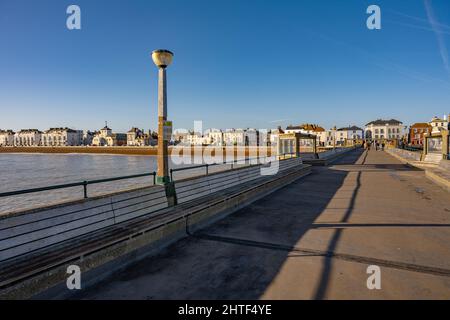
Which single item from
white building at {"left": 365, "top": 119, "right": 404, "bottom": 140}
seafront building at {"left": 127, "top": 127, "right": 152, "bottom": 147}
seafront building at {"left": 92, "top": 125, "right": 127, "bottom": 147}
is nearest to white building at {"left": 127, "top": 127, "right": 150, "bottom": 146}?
seafront building at {"left": 127, "top": 127, "right": 152, "bottom": 147}

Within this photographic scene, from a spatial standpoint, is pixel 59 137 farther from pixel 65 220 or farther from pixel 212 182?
pixel 65 220

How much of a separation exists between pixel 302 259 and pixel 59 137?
731 feet

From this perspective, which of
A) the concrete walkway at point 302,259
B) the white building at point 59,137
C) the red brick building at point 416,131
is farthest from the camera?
the white building at point 59,137

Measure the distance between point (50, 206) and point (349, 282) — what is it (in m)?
4.87

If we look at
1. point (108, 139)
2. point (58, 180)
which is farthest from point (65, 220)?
point (108, 139)

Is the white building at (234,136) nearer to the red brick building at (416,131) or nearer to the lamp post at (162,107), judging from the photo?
the red brick building at (416,131)

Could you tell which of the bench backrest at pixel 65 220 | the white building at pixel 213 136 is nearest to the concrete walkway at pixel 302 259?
the bench backrest at pixel 65 220

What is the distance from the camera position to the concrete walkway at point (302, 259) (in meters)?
3.70

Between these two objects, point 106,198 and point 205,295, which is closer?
point 205,295

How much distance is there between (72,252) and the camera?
13.3ft

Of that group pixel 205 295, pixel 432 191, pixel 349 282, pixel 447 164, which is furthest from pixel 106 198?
pixel 447 164

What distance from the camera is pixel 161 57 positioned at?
7.22 m
